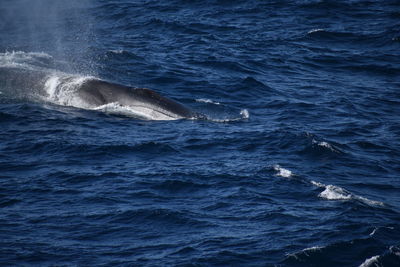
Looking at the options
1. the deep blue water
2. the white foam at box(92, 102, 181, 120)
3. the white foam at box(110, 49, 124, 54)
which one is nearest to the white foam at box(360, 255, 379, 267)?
the deep blue water

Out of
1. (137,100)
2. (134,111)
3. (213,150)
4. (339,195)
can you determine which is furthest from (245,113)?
(339,195)

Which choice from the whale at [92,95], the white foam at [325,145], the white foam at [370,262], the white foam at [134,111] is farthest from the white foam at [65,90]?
the white foam at [370,262]

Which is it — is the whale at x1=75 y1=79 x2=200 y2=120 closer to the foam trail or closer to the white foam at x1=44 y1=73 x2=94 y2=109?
the white foam at x1=44 y1=73 x2=94 y2=109

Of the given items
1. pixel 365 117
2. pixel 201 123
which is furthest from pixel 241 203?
pixel 365 117

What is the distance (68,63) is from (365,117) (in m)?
18.5

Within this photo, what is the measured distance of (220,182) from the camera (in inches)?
914

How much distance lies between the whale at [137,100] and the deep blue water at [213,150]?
0.79 meters

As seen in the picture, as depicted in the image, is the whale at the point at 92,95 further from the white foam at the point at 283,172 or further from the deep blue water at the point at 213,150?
the white foam at the point at 283,172

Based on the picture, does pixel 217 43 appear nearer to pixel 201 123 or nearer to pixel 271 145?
pixel 201 123

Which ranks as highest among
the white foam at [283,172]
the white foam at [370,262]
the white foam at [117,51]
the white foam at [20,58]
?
the white foam at [20,58]

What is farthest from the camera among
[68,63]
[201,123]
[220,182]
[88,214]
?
[68,63]

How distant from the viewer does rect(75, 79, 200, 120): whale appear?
100 ft

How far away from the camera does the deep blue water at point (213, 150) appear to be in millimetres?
18891

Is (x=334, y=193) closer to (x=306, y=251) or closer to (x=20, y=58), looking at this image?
(x=306, y=251)
